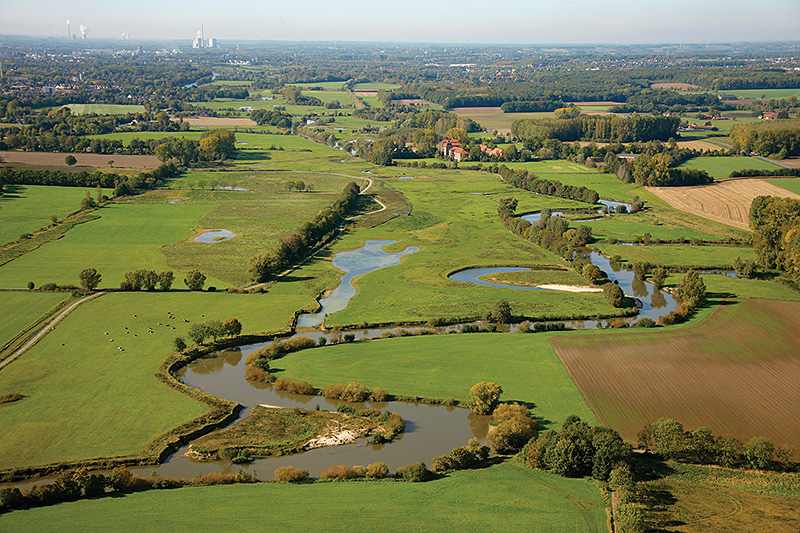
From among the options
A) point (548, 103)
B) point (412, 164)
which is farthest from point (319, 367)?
point (548, 103)

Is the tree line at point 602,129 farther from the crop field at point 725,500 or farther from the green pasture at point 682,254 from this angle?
the crop field at point 725,500

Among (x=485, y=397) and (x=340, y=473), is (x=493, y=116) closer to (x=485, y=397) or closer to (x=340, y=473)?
(x=485, y=397)

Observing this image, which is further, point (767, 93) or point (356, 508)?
point (767, 93)

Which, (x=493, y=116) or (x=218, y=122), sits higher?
(x=493, y=116)

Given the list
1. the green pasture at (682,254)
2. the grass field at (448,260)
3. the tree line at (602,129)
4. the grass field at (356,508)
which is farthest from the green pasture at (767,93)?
the grass field at (356,508)

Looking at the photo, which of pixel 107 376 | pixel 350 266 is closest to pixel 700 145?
pixel 350 266

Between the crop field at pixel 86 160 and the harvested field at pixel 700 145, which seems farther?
the harvested field at pixel 700 145

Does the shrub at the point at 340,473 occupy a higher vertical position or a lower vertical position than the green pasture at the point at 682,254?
lower
